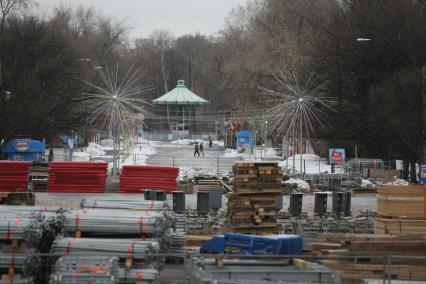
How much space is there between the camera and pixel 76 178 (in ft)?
153

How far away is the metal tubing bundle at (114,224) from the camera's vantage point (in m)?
20.8

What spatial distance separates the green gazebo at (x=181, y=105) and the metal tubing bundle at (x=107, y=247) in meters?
109

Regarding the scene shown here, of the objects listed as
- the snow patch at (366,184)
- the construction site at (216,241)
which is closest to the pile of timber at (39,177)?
the construction site at (216,241)

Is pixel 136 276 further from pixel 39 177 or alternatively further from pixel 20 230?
pixel 39 177

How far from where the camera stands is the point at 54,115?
73812mm

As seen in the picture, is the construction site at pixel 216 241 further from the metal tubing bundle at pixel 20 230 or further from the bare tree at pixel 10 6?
the bare tree at pixel 10 6

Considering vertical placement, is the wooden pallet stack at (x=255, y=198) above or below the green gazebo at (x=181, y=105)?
below

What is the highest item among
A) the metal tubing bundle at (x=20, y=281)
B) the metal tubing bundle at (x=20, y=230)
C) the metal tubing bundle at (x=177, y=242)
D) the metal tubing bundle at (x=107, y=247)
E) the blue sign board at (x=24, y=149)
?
the blue sign board at (x=24, y=149)

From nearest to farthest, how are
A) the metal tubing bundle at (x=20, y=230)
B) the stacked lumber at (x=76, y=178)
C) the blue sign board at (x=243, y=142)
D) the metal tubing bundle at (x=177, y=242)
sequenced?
the metal tubing bundle at (x=20, y=230) < the metal tubing bundle at (x=177, y=242) < the stacked lumber at (x=76, y=178) < the blue sign board at (x=243, y=142)

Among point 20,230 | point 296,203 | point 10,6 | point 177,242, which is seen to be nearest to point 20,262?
point 20,230

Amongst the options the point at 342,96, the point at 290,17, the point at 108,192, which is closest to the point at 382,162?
the point at 342,96

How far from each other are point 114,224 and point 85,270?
2.73 metres

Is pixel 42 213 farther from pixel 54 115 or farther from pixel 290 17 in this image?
pixel 290 17

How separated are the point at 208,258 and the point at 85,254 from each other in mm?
2435
